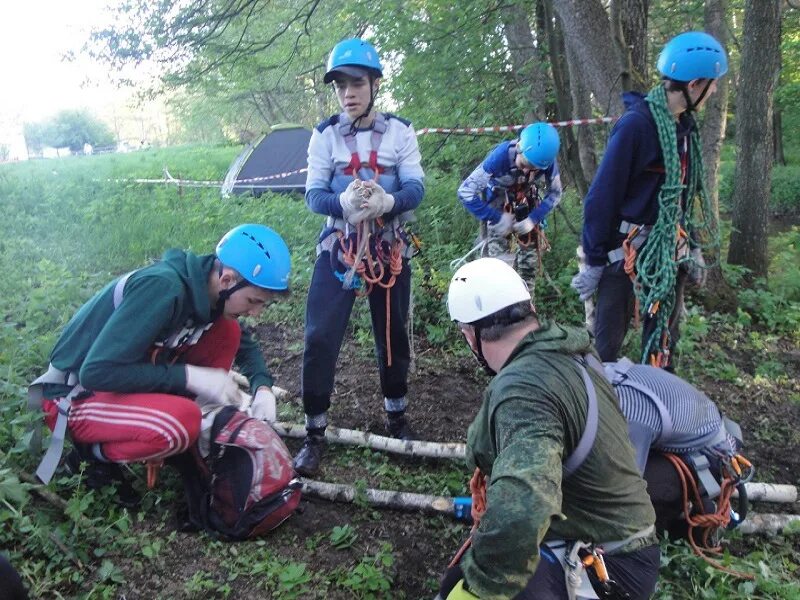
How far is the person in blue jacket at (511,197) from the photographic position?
5.22 m

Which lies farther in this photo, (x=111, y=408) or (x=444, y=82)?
(x=444, y=82)

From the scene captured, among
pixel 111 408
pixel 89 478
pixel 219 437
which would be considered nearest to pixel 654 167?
pixel 219 437

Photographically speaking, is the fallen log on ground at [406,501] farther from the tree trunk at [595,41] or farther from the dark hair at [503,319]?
the tree trunk at [595,41]

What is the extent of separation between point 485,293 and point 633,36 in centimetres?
418

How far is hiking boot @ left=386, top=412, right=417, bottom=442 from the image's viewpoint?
13.0ft

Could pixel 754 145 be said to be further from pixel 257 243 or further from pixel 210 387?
pixel 210 387

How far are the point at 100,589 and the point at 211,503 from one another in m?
0.63

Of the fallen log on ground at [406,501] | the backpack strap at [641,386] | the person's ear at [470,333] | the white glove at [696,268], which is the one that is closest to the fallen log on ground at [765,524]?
the fallen log on ground at [406,501]

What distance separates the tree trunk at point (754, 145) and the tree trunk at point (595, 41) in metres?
1.89

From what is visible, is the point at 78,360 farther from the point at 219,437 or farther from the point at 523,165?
the point at 523,165

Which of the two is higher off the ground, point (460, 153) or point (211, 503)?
point (460, 153)

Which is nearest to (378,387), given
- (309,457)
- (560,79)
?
(309,457)

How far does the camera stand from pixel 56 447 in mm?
2918

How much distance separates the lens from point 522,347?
1.98 meters
